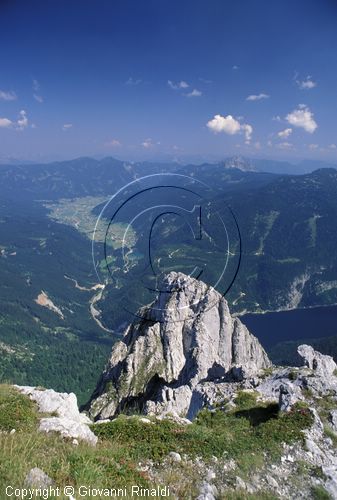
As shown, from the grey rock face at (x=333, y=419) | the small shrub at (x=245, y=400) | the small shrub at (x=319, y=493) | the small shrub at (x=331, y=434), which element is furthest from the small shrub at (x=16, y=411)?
the grey rock face at (x=333, y=419)

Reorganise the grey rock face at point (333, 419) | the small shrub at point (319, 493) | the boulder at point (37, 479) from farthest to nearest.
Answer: the grey rock face at point (333, 419), the small shrub at point (319, 493), the boulder at point (37, 479)

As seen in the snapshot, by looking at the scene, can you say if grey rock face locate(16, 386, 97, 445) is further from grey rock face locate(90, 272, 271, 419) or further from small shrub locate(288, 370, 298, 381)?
grey rock face locate(90, 272, 271, 419)

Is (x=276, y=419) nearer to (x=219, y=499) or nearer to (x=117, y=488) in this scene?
(x=219, y=499)


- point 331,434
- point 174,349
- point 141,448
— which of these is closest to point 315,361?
point 331,434

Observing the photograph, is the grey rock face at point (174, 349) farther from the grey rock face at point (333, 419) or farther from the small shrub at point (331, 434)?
the small shrub at point (331, 434)

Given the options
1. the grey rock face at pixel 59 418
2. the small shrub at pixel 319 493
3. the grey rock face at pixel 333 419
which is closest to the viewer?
the small shrub at pixel 319 493

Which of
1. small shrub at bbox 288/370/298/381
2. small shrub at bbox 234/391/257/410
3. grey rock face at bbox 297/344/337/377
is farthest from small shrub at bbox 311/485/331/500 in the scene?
grey rock face at bbox 297/344/337/377
